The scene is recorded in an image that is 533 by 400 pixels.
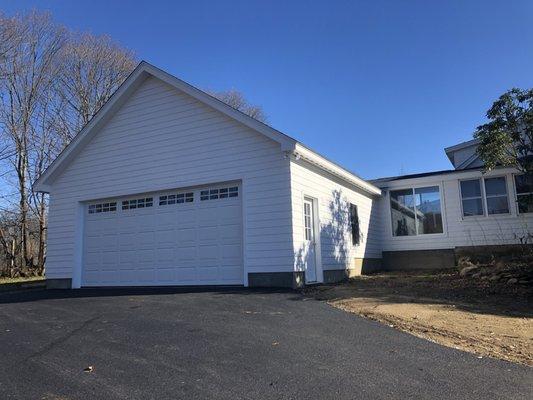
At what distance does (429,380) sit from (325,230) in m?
8.41

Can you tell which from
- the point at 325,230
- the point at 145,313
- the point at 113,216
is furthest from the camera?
the point at 113,216

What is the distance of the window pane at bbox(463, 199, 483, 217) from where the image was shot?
17203mm

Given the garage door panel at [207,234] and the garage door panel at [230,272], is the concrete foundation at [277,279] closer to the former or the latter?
the garage door panel at [230,272]

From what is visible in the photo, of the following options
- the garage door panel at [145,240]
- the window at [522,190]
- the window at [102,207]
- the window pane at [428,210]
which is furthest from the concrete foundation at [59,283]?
the window at [522,190]

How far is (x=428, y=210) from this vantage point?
18.1m

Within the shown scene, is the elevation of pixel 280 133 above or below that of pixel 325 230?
above

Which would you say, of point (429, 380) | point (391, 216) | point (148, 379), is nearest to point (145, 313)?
point (148, 379)

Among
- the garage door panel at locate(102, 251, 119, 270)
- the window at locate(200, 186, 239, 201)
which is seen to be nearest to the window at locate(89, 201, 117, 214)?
the garage door panel at locate(102, 251, 119, 270)

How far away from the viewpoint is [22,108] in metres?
24.7

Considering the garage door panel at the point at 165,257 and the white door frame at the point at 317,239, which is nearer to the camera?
the white door frame at the point at 317,239

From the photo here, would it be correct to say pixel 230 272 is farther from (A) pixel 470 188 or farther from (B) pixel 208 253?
(A) pixel 470 188

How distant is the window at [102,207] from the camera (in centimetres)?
1452

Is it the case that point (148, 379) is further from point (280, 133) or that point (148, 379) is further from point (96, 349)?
point (280, 133)

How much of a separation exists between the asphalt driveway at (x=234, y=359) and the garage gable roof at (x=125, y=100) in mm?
4525
